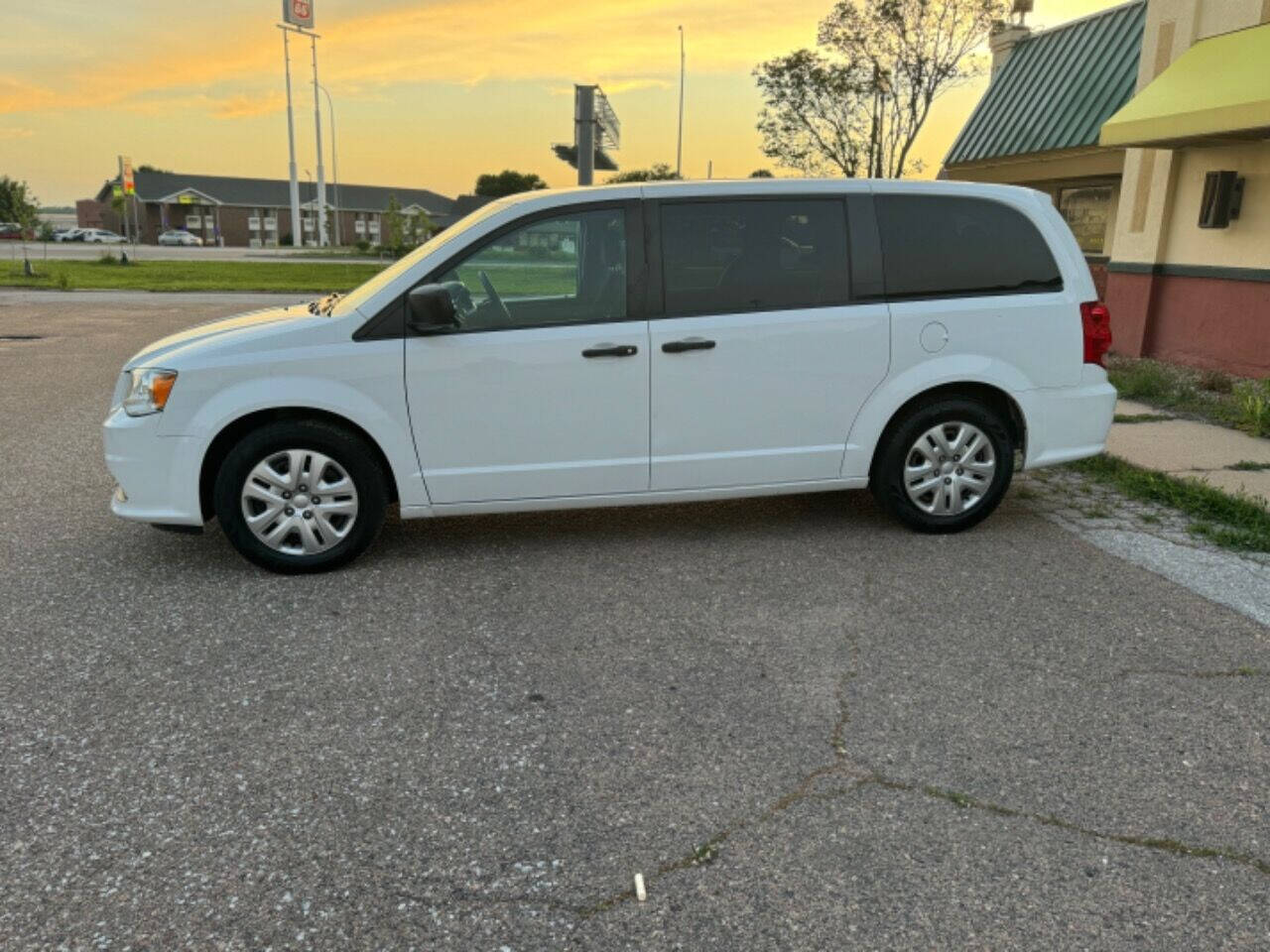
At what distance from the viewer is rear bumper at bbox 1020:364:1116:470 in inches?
221

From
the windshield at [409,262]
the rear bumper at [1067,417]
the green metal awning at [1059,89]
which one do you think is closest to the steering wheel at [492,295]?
the windshield at [409,262]

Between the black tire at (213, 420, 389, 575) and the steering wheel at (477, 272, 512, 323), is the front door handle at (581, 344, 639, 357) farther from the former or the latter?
the black tire at (213, 420, 389, 575)

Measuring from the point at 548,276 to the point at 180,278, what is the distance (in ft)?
100

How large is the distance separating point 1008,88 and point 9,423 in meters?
15.8

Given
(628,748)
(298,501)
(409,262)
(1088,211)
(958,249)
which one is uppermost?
(1088,211)

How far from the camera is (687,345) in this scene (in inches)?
202

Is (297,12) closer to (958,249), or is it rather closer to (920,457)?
(958,249)

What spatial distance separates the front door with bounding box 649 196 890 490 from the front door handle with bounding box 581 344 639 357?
0.13 m

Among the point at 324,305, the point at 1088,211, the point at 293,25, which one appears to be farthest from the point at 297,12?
the point at 324,305

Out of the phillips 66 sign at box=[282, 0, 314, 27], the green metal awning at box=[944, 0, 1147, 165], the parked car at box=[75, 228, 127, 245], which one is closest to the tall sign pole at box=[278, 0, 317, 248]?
the phillips 66 sign at box=[282, 0, 314, 27]

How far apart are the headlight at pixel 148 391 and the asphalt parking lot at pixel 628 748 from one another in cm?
85

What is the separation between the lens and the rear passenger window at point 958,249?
5.44m

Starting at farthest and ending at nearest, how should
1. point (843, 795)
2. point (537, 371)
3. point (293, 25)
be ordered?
1. point (293, 25)
2. point (537, 371)
3. point (843, 795)

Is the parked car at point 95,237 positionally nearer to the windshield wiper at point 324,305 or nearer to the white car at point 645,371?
the windshield wiper at point 324,305
